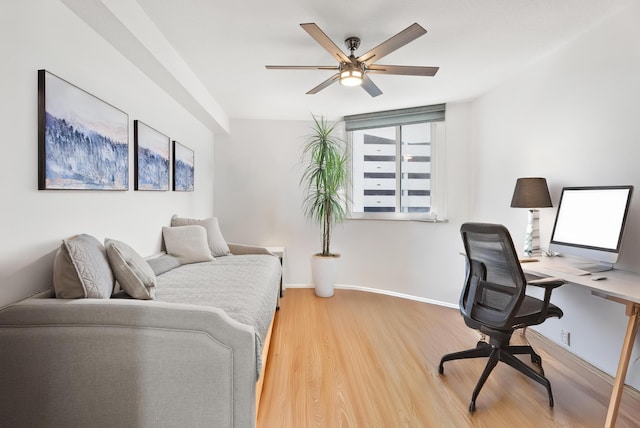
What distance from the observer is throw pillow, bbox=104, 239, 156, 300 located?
5.75 ft

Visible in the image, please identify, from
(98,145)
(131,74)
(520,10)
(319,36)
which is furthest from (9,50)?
(520,10)

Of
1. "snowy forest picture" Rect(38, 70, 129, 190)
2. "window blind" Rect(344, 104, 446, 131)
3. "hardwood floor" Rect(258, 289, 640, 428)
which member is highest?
"window blind" Rect(344, 104, 446, 131)

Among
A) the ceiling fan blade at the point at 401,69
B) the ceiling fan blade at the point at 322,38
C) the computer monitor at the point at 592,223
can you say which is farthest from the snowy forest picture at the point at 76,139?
the computer monitor at the point at 592,223

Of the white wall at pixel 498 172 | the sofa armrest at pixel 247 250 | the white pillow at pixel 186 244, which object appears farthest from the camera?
the sofa armrest at pixel 247 250

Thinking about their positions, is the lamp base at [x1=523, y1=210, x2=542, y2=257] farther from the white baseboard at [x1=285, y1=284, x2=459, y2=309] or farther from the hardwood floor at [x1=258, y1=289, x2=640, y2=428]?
the white baseboard at [x1=285, y1=284, x2=459, y2=309]

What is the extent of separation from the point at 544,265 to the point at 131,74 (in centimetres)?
324

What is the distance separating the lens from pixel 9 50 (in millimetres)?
1343

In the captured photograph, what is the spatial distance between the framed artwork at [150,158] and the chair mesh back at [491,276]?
8.00 feet

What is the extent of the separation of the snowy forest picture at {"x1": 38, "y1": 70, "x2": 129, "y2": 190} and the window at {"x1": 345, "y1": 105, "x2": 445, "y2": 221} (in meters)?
3.00

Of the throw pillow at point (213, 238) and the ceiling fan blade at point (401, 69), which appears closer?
the ceiling fan blade at point (401, 69)

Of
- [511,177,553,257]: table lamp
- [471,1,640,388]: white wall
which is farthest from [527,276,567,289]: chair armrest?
[511,177,553,257]: table lamp

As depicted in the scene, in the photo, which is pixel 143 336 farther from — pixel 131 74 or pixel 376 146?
pixel 376 146

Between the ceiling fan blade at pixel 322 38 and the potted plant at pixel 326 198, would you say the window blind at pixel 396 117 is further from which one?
the ceiling fan blade at pixel 322 38

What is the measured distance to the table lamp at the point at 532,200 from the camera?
2.49m
